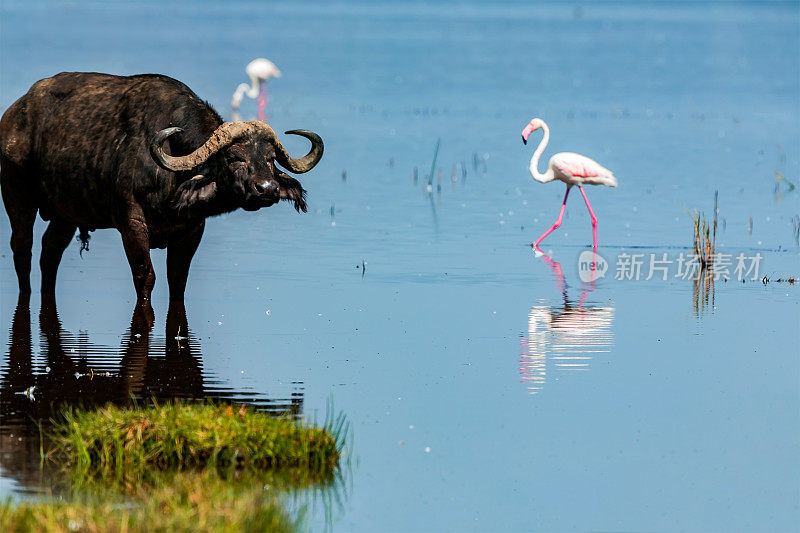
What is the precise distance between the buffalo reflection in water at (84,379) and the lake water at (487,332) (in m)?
0.03

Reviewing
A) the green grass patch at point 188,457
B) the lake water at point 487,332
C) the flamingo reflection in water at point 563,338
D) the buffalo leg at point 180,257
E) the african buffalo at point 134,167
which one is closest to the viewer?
the green grass patch at point 188,457

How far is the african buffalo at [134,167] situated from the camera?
12.7 metres

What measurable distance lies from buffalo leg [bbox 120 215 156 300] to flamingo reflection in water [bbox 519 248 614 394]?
9.77 ft

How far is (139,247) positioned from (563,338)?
3.29 meters

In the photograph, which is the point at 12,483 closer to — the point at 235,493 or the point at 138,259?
the point at 235,493

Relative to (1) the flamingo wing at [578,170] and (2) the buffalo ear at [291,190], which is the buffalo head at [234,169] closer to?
(2) the buffalo ear at [291,190]

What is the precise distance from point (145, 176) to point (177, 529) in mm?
6410

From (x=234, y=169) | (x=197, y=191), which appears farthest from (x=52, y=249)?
(x=234, y=169)

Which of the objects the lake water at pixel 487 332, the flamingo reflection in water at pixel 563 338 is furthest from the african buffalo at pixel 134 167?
the flamingo reflection in water at pixel 563 338

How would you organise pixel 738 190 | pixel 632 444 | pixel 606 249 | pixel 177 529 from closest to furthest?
pixel 177 529
pixel 632 444
pixel 606 249
pixel 738 190

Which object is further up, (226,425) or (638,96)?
(638,96)

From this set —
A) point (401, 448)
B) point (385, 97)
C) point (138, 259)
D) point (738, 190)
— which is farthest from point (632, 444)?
point (385, 97)

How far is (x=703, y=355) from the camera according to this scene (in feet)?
39.3

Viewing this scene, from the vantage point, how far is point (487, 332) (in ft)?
42.1
